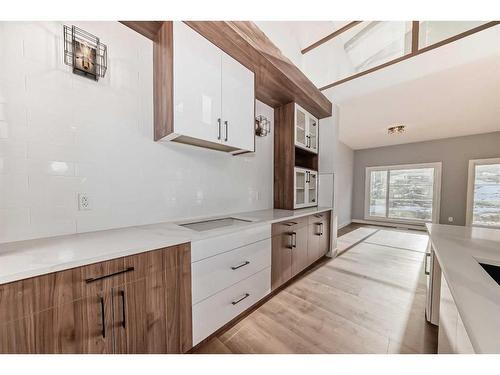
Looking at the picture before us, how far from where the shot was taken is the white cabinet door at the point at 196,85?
1312mm

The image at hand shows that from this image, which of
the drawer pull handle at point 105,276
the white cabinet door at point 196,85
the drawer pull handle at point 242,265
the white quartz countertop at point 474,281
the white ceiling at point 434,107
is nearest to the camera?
the white quartz countertop at point 474,281

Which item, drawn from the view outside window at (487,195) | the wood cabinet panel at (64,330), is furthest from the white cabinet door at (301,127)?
the view outside window at (487,195)

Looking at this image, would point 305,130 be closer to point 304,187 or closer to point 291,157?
point 291,157

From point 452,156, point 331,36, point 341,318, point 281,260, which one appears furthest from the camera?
point 452,156

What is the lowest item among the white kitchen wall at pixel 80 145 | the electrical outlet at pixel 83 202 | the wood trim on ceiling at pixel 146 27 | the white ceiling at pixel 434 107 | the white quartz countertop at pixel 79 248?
the white quartz countertop at pixel 79 248

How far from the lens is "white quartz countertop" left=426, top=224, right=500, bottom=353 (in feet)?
1.48

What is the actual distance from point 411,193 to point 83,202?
7.32m

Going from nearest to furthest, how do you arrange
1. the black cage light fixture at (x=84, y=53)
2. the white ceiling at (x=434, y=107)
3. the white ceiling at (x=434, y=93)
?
the black cage light fixture at (x=84, y=53) → the white ceiling at (x=434, y=93) → the white ceiling at (x=434, y=107)

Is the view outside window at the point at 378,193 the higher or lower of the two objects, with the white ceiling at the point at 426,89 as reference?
lower

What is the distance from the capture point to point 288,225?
203cm

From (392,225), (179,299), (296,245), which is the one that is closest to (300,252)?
(296,245)

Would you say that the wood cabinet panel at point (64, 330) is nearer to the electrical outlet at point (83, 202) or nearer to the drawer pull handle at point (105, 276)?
the drawer pull handle at point (105, 276)

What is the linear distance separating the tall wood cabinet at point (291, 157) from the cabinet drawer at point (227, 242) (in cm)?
100
